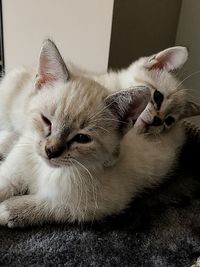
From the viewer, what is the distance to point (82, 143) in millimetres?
970

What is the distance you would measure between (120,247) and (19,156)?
0.37m

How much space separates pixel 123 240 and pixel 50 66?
18.6 inches

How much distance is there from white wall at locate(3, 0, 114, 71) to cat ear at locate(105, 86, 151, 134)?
2.01 ft

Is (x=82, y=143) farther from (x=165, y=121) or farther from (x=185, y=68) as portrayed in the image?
(x=185, y=68)

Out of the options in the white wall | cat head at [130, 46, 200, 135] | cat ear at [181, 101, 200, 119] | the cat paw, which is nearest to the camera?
the cat paw

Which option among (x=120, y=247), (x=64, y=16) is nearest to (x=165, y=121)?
(x=120, y=247)

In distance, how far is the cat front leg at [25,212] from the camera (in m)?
1.09

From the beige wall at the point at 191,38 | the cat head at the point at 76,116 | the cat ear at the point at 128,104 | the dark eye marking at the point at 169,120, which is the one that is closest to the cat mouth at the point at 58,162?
the cat head at the point at 76,116

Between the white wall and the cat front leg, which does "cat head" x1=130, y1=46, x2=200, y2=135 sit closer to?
the white wall

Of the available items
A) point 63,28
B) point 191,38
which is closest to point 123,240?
point 63,28

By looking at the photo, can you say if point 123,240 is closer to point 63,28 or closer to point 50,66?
point 50,66

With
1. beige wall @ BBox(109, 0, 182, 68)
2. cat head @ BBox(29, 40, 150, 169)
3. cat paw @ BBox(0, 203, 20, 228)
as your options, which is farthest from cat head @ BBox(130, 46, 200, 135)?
cat paw @ BBox(0, 203, 20, 228)

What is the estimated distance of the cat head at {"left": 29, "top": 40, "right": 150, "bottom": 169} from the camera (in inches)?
37.7

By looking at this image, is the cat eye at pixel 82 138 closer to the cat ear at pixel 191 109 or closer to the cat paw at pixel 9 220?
the cat paw at pixel 9 220
